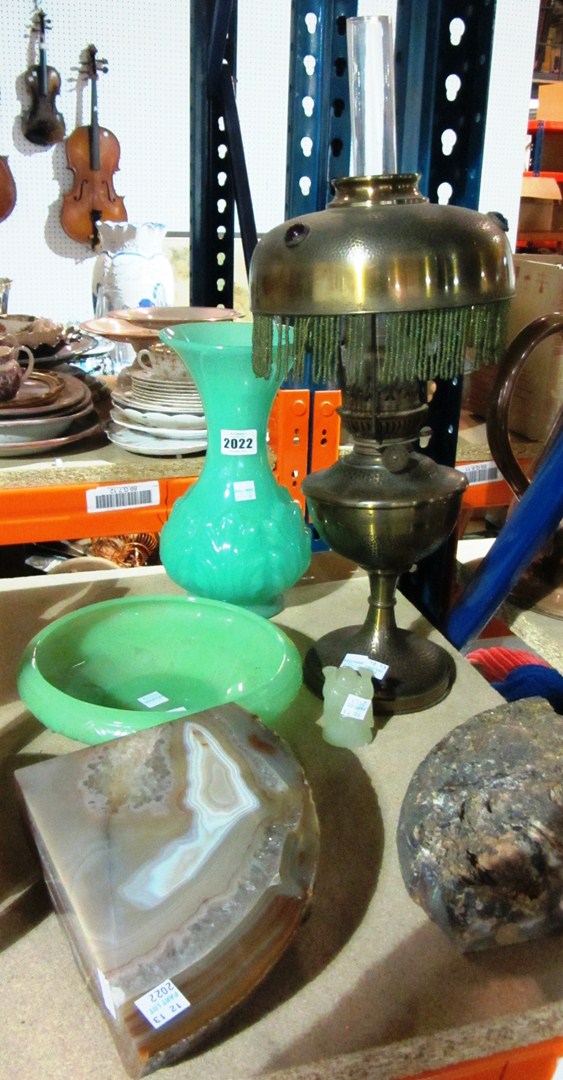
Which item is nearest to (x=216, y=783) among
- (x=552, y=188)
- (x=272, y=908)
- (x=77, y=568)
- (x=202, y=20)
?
(x=272, y=908)

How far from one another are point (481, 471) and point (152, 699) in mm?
968

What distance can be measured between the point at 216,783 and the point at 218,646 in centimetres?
20

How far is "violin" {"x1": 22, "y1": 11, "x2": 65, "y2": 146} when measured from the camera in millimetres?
2400

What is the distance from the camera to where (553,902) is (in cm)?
40

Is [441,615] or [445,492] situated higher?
[445,492]

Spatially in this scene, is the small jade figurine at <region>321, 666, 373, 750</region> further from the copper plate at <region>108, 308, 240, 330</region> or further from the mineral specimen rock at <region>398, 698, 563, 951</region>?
the copper plate at <region>108, 308, 240, 330</region>

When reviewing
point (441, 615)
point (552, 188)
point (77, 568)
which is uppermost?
point (552, 188)

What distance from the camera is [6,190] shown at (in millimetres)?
2488

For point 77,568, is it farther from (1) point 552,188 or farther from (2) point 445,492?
(1) point 552,188

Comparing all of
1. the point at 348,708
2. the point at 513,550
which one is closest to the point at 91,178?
the point at 513,550

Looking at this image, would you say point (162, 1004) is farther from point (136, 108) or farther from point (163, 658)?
point (136, 108)

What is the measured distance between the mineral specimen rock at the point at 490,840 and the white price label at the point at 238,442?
13.3 inches

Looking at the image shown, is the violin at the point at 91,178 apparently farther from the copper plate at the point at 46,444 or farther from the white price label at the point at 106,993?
the white price label at the point at 106,993

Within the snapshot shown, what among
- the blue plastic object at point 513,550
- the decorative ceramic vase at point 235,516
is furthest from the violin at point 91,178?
the blue plastic object at point 513,550
